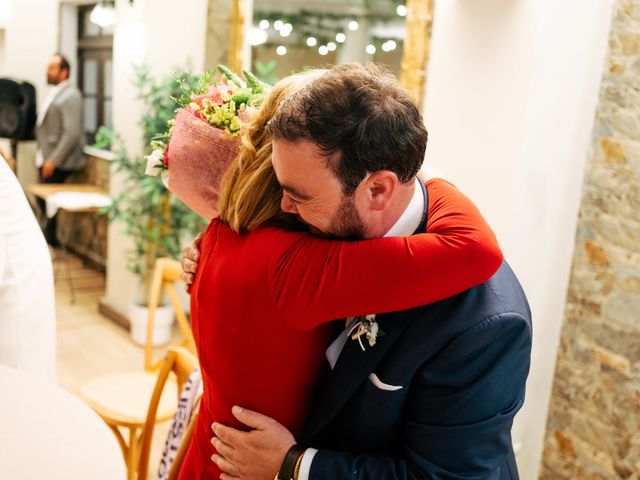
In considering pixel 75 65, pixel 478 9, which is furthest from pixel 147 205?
pixel 75 65

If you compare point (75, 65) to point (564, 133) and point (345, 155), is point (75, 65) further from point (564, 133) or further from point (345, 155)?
point (345, 155)

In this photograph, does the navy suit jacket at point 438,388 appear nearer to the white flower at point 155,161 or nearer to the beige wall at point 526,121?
the white flower at point 155,161

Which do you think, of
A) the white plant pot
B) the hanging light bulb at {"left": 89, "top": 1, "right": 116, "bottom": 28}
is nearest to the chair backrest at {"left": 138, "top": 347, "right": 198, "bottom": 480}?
the white plant pot

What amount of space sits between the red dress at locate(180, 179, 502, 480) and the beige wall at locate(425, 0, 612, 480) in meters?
1.37

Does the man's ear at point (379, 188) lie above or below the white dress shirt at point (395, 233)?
above

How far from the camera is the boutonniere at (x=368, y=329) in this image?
3.81ft

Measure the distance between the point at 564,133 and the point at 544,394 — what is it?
1.10 m

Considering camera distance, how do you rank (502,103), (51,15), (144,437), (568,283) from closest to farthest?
(144,437), (502,103), (568,283), (51,15)

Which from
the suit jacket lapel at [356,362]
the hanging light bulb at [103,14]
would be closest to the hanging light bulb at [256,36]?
the hanging light bulb at [103,14]

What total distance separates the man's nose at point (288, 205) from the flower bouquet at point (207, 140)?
18 cm

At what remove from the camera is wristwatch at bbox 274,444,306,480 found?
122 cm

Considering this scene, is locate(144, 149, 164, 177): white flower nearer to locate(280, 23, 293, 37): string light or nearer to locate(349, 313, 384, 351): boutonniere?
locate(349, 313, 384, 351): boutonniere

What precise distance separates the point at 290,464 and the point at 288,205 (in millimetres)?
458

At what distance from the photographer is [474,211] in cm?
122
